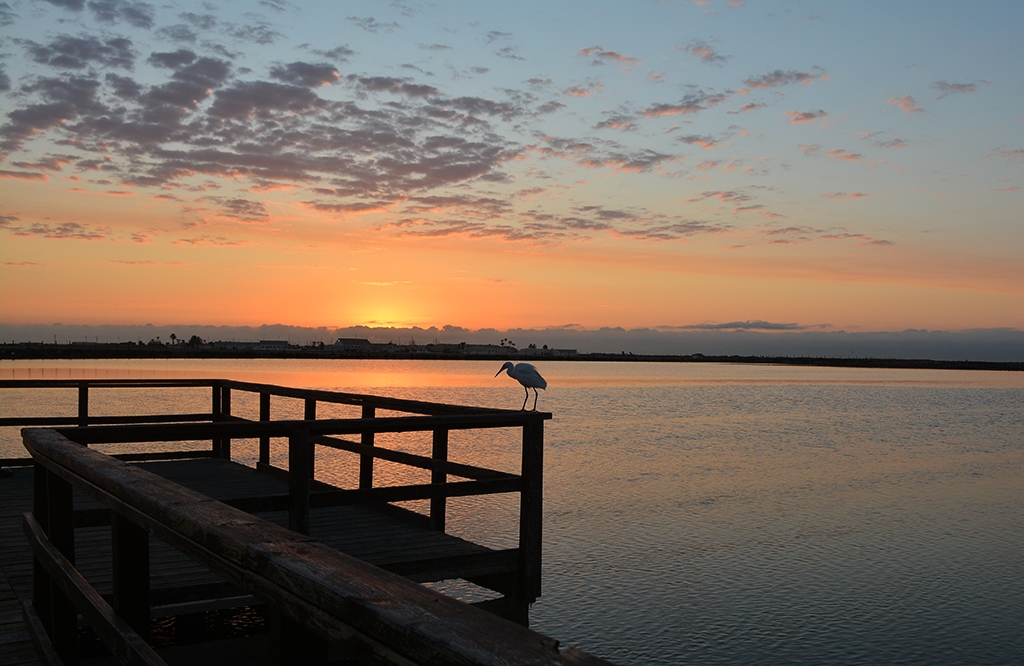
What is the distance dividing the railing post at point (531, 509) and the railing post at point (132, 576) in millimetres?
4667

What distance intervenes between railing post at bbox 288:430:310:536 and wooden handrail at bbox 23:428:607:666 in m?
3.22

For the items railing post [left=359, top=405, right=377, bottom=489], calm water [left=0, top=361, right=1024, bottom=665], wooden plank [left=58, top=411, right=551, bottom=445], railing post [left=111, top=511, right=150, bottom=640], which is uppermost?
wooden plank [left=58, top=411, right=551, bottom=445]

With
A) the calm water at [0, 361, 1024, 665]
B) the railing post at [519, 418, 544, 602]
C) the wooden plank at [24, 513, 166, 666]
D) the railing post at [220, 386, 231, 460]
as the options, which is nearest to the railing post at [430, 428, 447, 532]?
the railing post at [519, 418, 544, 602]

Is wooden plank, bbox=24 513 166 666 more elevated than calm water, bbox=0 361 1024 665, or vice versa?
wooden plank, bbox=24 513 166 666

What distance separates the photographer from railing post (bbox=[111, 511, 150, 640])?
9.92ft

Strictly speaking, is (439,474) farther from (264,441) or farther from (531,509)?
(264,441)

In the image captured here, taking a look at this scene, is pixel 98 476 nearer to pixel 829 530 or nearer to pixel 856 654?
pixel 856 654

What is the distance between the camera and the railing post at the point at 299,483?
6016 millimetres

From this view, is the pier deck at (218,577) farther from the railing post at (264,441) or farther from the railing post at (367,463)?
the railing post at (264,441)

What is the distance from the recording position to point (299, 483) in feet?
20.0

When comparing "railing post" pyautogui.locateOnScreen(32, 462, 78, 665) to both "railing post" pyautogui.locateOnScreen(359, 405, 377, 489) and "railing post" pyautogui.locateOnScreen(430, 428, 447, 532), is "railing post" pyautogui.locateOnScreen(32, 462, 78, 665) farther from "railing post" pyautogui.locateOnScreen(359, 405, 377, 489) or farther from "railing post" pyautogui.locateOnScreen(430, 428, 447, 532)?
"railing post" pyautogui.locateOnScreen(359, 405, 377, 489)

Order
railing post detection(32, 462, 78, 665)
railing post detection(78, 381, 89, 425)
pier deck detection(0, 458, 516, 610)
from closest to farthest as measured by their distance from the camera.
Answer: railing post detection(32, 462, 78, 665), pier deck detection(0, 458, 516, 610), railing post detection(78, 381, 89, 425)

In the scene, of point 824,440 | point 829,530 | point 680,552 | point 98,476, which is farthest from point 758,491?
point 98,476

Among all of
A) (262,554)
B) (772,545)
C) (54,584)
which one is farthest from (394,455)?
(772,545)
